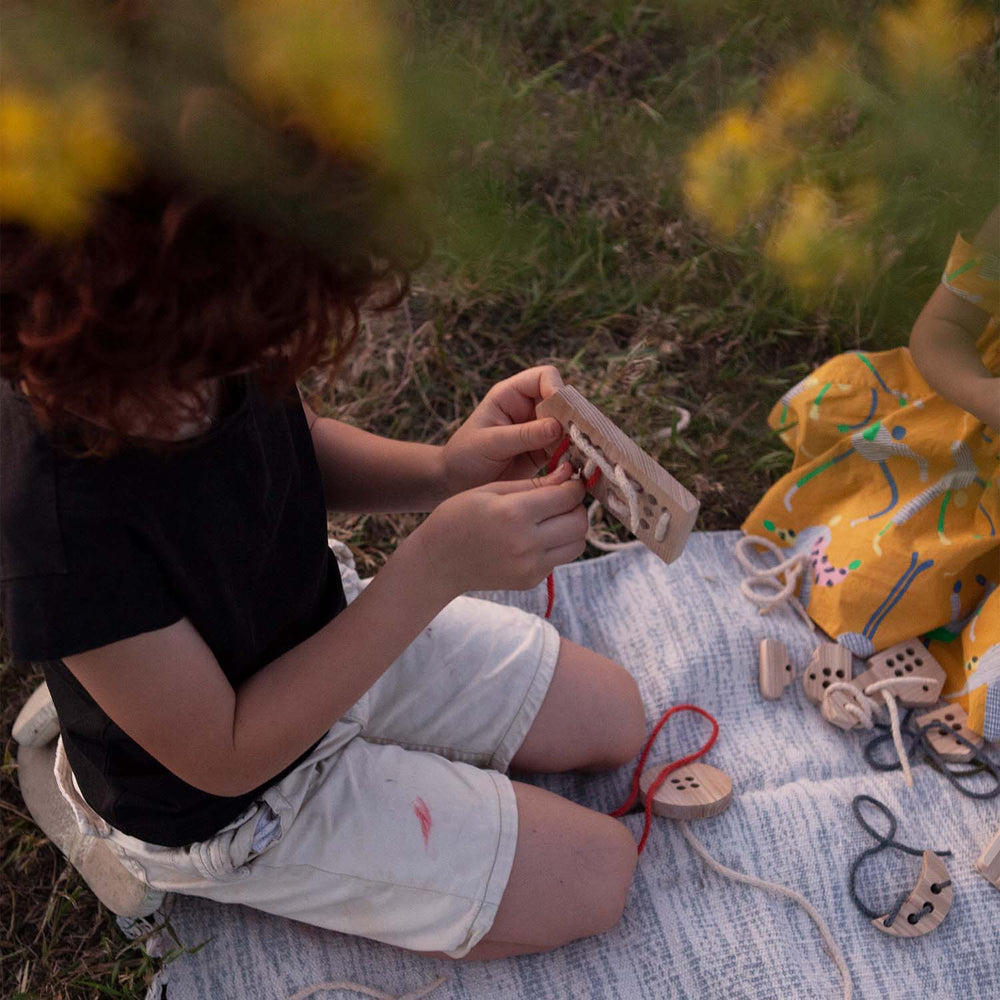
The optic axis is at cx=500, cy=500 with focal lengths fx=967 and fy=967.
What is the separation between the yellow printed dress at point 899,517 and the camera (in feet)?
3.86

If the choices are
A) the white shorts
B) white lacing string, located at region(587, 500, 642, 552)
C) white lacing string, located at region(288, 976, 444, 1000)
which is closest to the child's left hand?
the white shorts

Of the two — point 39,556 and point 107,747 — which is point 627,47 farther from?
point 107,747

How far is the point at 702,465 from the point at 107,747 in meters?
0.92

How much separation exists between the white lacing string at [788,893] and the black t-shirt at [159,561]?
0.46m

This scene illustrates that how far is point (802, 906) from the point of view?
1003mm

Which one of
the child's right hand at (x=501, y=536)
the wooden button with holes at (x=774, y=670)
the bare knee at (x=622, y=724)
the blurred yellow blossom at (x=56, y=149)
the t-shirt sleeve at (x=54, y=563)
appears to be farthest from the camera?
the wooden button with holes at (x=774, y=670)

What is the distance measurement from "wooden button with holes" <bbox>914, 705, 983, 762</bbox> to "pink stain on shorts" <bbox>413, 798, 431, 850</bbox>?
62 centimetres

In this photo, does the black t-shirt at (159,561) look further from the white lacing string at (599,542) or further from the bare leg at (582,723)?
the white lacing string at (599,542)

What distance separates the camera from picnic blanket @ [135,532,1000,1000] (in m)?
0.95

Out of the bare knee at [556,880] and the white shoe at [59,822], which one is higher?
the bare knee at [556,880]

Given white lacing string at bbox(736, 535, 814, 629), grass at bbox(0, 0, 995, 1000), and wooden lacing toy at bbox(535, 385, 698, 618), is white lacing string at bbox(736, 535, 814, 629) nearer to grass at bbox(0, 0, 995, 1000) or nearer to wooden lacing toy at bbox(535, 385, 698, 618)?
grass at bbox(0, 0, 995, 1000)

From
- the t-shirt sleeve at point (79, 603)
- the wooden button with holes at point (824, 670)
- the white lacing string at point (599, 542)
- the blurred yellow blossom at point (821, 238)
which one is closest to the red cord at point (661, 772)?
the wooden button with holes at point (824, 670)

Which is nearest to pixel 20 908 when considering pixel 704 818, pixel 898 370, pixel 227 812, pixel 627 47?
pixel 227 812

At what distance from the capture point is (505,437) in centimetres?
89
